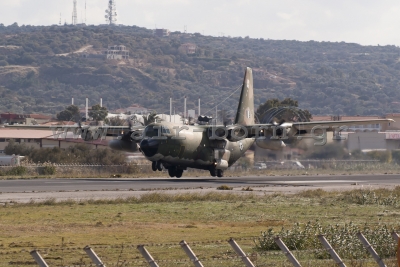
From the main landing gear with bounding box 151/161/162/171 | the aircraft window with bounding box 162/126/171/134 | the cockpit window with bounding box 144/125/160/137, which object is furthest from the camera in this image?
the main landing gear with bounding box 151/161/162/171

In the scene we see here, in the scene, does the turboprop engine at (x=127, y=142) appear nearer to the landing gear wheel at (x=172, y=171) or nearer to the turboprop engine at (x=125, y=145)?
the turboprop engine at (x=125, y=145)

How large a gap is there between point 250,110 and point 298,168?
14.5m

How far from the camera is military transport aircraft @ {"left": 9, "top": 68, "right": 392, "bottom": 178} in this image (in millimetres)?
52750

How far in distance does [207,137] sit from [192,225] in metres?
29.1

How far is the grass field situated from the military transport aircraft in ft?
38.8

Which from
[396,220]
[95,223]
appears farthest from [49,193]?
[396,220]

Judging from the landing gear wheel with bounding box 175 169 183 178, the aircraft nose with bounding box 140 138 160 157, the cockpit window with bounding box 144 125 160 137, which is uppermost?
the cockpit window with bounding box 144 125 160 137

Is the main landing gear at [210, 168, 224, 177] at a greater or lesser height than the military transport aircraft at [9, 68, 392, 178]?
lesser

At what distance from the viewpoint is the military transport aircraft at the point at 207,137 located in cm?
5275

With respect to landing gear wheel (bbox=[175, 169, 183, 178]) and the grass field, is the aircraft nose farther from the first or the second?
the grass field

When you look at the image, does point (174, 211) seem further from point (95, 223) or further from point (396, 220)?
point (396, 220)

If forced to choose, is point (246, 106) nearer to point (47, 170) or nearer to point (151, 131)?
point (151, 131)

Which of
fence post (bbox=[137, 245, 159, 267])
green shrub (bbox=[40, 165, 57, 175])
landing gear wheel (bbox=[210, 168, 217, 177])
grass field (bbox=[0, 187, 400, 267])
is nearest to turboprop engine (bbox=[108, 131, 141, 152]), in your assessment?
green shrub (bbox=[40, 165, 57, 175])

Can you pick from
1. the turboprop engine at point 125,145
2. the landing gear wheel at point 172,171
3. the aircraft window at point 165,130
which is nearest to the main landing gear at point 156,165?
the aircraft window at point 165,130
